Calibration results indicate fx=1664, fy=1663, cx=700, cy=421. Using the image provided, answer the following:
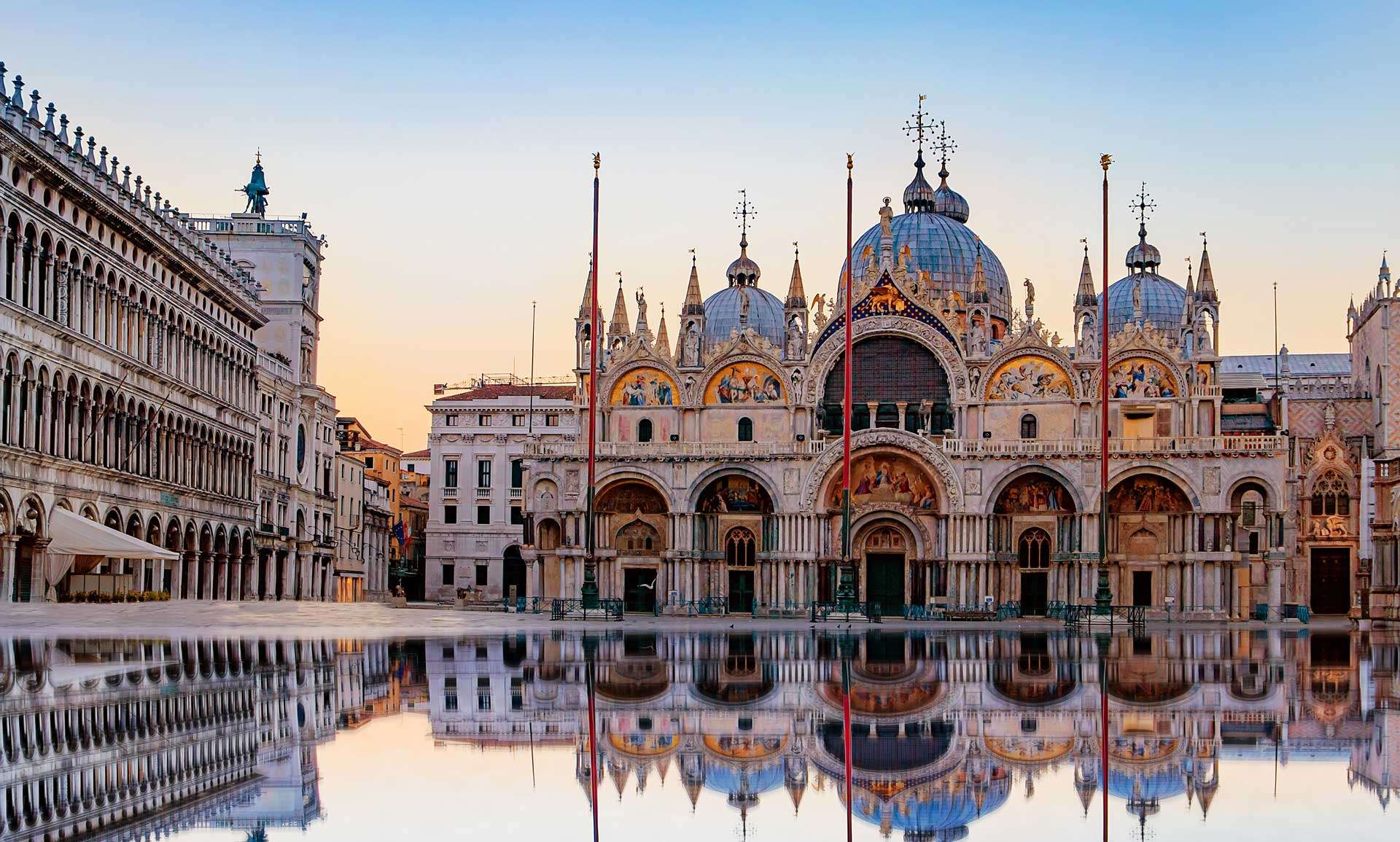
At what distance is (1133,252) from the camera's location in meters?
95.4

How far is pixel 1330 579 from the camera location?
268 feet

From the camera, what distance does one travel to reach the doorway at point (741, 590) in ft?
242

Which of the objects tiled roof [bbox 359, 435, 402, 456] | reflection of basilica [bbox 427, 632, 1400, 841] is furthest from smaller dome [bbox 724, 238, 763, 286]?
reflection of basilica [bbox 427, 632, 1400, 841]

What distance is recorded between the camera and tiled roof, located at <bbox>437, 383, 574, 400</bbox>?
332 feet

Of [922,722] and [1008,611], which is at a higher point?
[922,722]

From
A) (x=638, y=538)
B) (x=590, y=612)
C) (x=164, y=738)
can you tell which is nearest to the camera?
(x=164, y=738)

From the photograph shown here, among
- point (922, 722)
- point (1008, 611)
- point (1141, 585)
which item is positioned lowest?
point (1008, 611)

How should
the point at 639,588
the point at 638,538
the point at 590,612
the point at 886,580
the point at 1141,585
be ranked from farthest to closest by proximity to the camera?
the point at 638,538 → the point at 639,588 → the point at 886,580 → the point at 1141,585 → the point at 590,612

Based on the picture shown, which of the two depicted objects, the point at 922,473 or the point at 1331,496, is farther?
the point at 1331,496

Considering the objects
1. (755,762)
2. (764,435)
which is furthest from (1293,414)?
(755,762)

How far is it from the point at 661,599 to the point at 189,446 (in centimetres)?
2152

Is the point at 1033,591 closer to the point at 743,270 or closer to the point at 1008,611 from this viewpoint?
the point at 1008,611

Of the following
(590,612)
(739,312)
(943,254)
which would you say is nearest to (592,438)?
(590,612)

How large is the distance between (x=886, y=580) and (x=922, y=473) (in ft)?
17.1
